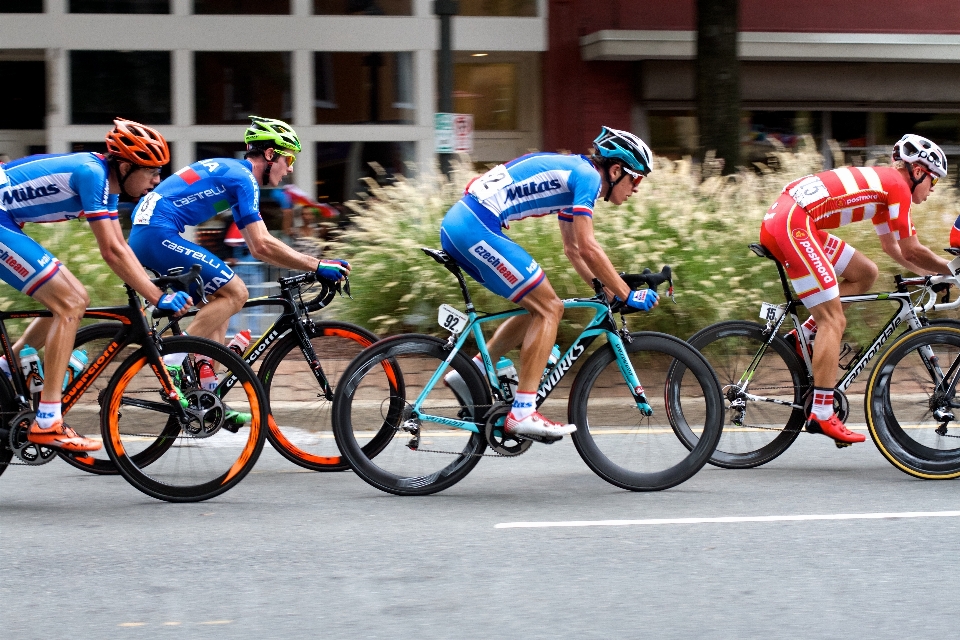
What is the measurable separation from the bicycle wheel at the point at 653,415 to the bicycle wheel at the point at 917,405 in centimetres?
100

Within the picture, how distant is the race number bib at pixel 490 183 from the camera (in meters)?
6.00

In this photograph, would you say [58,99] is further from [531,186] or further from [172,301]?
[531,186]

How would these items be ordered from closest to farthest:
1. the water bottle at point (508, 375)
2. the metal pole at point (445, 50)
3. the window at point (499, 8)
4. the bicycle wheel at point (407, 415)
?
the bicycle wheel at point (407, 415)
the water bottle at point (508, 375)
the metal pole at point (445, 50)
the window at point (499, 8)

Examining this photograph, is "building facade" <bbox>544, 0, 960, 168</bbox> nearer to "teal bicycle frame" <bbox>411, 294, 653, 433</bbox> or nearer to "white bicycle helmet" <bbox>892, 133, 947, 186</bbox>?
"white bicycle helmet" <bbox>892, 133, 947, 186</bbox>

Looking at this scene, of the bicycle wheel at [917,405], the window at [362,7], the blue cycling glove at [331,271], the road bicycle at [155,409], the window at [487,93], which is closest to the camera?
the road bicycle at [155,409]

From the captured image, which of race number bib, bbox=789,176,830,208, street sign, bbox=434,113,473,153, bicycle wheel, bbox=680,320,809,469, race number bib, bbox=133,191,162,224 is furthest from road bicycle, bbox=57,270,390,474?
street sign, bbox=434,113,473,153

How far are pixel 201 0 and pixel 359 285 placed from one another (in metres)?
7.17

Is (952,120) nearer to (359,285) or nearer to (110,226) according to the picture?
(359,285)

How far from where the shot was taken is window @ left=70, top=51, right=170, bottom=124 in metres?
14.7

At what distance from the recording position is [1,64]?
589 inches

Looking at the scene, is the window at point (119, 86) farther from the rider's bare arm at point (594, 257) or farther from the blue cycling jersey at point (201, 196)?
the rider's bare arm at point (594, 257)

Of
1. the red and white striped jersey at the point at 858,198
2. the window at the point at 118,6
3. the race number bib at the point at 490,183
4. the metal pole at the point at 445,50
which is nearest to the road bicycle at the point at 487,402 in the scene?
the race number bib at the point at 490,183

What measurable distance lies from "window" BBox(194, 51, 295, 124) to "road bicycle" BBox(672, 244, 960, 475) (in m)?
9.76

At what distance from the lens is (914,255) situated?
6520 millimetres
